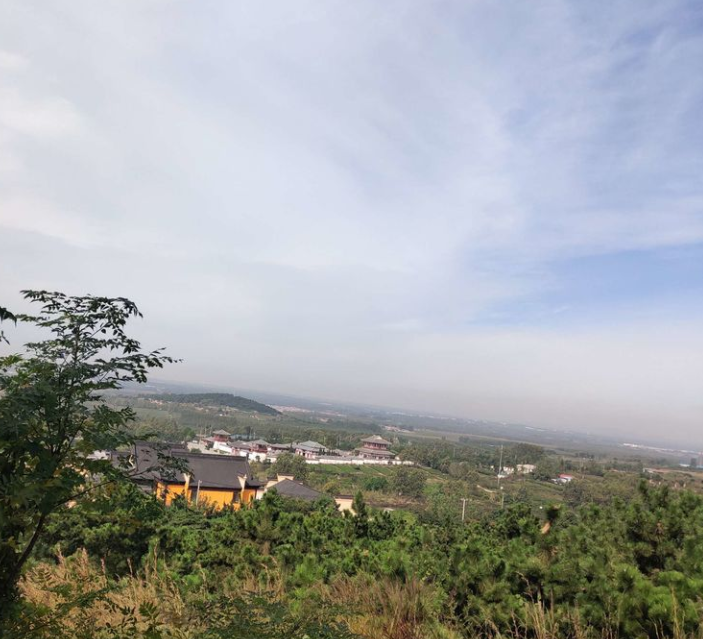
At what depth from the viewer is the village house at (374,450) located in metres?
73.1

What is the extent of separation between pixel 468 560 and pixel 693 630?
175cm

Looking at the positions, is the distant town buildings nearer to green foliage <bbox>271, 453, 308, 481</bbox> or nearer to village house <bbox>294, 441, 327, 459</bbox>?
village house <bbox>294, 441, 327, 459</bbox>

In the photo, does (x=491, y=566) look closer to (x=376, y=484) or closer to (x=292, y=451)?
(x=376, y=484)

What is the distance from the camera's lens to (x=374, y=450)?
255 feet

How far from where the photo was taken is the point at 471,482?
5306 centimetres

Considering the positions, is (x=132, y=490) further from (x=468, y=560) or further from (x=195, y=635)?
(x=468, y=560)

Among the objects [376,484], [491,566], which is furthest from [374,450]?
[491,566]

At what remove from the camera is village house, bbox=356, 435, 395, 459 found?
73.1m

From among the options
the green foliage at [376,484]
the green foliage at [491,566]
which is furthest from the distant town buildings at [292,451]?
the green foliage at [491,566]

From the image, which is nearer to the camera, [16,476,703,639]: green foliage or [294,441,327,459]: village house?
[16,476,703,639]: green foliage

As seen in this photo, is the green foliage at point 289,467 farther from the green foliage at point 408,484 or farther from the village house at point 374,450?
the village house at point 374,450

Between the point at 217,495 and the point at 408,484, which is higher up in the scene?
the point at 217,495

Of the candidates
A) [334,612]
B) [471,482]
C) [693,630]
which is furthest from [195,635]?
[471,482]

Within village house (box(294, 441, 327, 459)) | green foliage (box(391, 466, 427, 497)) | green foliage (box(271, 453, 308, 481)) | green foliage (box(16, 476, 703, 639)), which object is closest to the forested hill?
village house (box(294, 441, 327, 459))
